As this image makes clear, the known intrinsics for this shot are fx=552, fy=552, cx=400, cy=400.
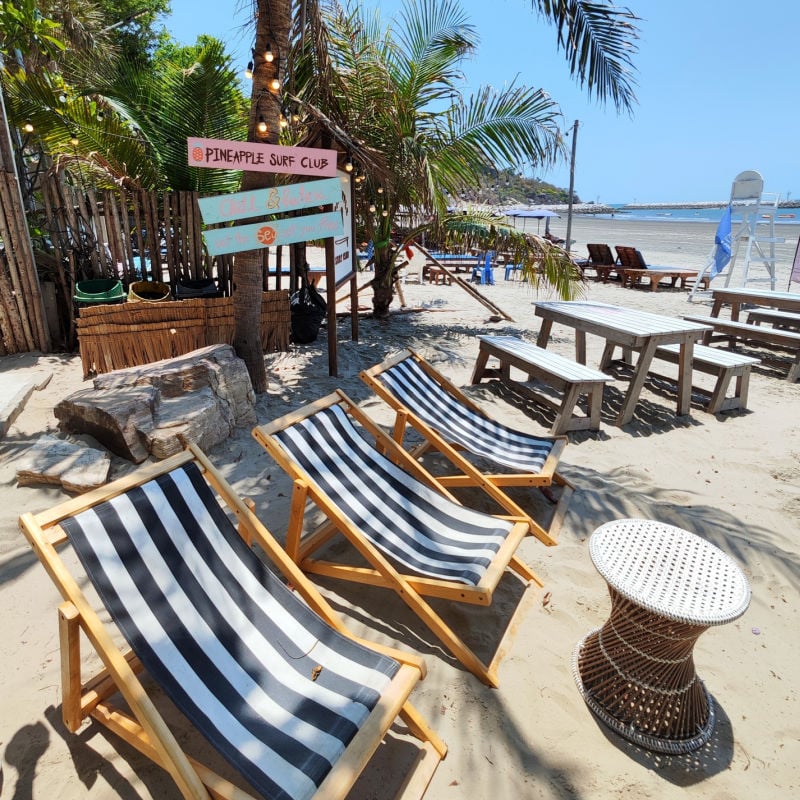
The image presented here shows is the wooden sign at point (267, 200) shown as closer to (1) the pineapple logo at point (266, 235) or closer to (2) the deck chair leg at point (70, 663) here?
(1) the pineapple logo at point (266, 235)

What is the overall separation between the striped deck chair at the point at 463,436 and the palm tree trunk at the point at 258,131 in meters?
1.69

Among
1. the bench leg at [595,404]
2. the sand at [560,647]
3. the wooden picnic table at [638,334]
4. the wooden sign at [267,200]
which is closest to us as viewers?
the sand at [560,647]

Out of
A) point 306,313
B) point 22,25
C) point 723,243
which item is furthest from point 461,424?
point 723,243

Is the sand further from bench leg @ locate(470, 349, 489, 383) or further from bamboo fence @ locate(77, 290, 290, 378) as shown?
bench leg @ locate(470, 349, 489, 383)

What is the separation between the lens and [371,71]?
6.67 metres

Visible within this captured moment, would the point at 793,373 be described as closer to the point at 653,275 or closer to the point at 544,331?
the point at 544,331

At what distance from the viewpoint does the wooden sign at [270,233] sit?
414 centimetres

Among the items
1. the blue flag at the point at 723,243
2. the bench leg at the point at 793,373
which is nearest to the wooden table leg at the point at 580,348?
the bench leg at the point at 793,373

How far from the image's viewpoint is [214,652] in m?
1.78

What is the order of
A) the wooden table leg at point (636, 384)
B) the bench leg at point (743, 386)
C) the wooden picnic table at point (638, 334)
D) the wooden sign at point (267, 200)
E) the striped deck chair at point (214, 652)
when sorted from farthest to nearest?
the bench leg at point (743, 386)
the wooden table leg at point (636, 384)
the wooden picnic table at point (638, 334)
the wooden sign at point (267, 200)
the striped deck chair at point (214, 652)

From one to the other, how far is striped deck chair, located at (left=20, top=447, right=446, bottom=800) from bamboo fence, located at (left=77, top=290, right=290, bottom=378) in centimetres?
359

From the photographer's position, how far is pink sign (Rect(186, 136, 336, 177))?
386 centimetres

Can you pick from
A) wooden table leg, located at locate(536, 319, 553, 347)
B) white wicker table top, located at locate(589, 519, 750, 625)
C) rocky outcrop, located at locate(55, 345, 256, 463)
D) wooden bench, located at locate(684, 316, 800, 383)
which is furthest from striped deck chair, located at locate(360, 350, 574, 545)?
wooden bench, located at locate(684, 316, 800, 383)

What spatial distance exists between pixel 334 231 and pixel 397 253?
3334mm
